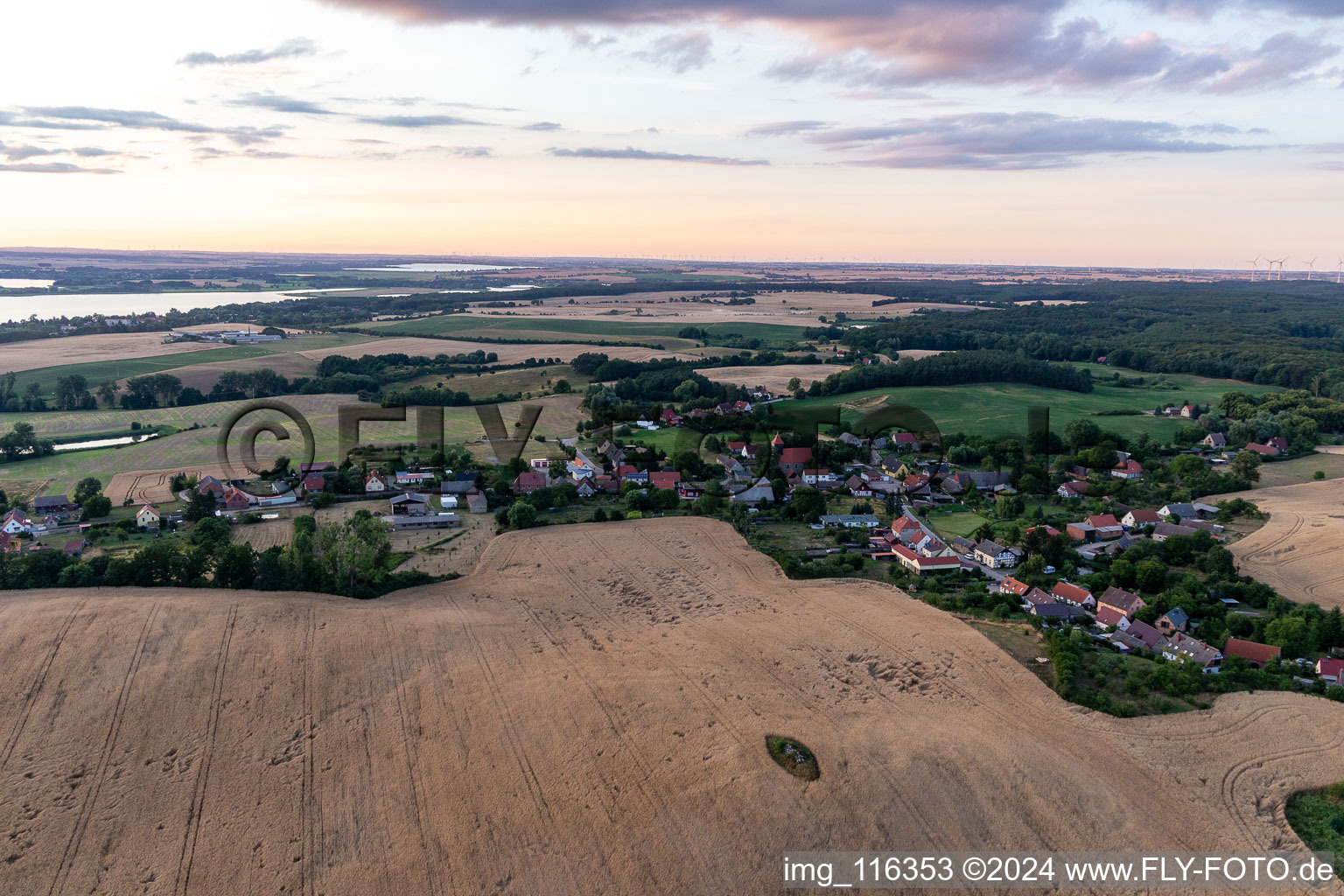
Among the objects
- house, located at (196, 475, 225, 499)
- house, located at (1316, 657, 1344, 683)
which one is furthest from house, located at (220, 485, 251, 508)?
house, located at (1316, 657, 1344, 683)

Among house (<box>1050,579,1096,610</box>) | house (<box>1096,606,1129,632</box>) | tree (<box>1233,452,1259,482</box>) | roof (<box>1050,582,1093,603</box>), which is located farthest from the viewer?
tree (<box>1233,452,1259,482</box>)

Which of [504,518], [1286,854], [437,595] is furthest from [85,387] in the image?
[1286,854]

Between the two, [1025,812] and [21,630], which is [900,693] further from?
[21,630]

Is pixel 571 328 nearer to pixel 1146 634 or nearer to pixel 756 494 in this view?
pixel 756 494

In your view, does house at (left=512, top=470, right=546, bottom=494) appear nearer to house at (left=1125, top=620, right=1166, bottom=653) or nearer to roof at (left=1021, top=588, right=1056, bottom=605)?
roof at (left=1021, top=588, right=1056, bottom=605)

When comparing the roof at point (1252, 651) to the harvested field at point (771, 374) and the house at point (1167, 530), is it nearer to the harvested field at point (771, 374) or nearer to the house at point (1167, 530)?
the house at point (1167, 530)
